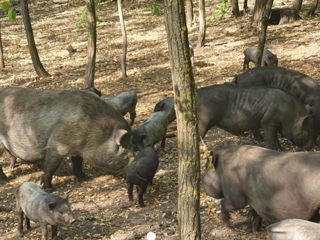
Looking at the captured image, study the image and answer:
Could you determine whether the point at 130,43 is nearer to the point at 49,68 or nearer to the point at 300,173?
the point at 49,68

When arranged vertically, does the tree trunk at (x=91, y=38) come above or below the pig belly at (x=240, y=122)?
above

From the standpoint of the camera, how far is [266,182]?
21.1ft

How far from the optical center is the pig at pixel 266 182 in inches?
241

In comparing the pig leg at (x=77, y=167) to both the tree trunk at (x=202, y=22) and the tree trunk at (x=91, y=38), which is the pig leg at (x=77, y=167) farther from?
the tree trunk at (x=202, y=22)

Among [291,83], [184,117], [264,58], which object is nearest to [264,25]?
[291,83]

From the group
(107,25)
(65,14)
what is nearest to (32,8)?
(65,14)

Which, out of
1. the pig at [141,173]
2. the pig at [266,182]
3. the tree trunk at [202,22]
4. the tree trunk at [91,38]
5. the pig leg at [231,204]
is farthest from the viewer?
the tree trunk at [202,22]

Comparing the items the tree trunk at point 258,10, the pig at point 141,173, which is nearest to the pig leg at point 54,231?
the pig at point 141,173

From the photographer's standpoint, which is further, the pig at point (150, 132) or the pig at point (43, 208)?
the pig at point (150, 132)

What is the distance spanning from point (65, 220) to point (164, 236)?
1.51 m

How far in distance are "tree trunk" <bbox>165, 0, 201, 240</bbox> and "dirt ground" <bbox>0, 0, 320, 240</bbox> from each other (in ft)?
6.02

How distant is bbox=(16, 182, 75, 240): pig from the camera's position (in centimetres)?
683

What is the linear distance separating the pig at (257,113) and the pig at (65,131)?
1.78 meters

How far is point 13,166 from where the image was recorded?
1037 centimetres
